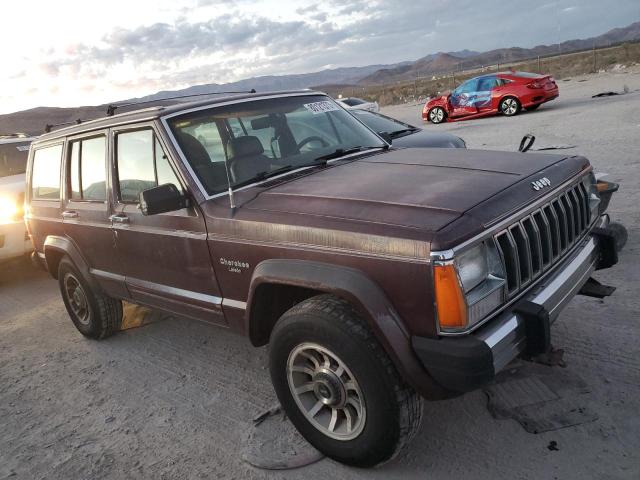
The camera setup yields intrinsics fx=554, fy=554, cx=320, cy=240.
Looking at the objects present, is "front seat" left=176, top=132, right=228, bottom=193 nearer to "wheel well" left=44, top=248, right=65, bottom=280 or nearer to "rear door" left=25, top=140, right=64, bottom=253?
"rear door" left=25, top=140, right=64, bottom=253

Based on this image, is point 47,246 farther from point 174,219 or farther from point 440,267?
point 440,267

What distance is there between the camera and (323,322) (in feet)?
8.65

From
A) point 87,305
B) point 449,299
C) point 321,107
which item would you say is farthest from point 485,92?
point 449,299

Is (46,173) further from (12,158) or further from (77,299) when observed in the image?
(12,158)

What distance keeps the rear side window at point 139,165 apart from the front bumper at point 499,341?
1.96 meters

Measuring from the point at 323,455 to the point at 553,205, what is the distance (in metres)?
1.85

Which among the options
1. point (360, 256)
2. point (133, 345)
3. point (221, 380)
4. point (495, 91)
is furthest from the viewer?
point (495, 91)

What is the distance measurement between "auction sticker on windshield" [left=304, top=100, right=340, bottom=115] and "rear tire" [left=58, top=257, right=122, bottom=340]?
237cm

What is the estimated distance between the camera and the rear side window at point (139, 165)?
3.62m

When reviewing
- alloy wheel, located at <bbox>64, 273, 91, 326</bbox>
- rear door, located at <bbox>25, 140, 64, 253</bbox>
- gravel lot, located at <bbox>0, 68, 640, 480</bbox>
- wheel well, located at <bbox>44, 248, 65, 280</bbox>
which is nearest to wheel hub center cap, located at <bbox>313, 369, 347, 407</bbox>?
gravel lot, located at <bbox>0, 68, 640, 480</bbox>

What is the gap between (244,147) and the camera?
3.60 meters

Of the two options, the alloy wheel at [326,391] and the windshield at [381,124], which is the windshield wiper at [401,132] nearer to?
the windshield at [381,124]

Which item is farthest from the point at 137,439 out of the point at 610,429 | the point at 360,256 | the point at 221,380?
the point at 610,429

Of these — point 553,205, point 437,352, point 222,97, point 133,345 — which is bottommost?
point 133,345
